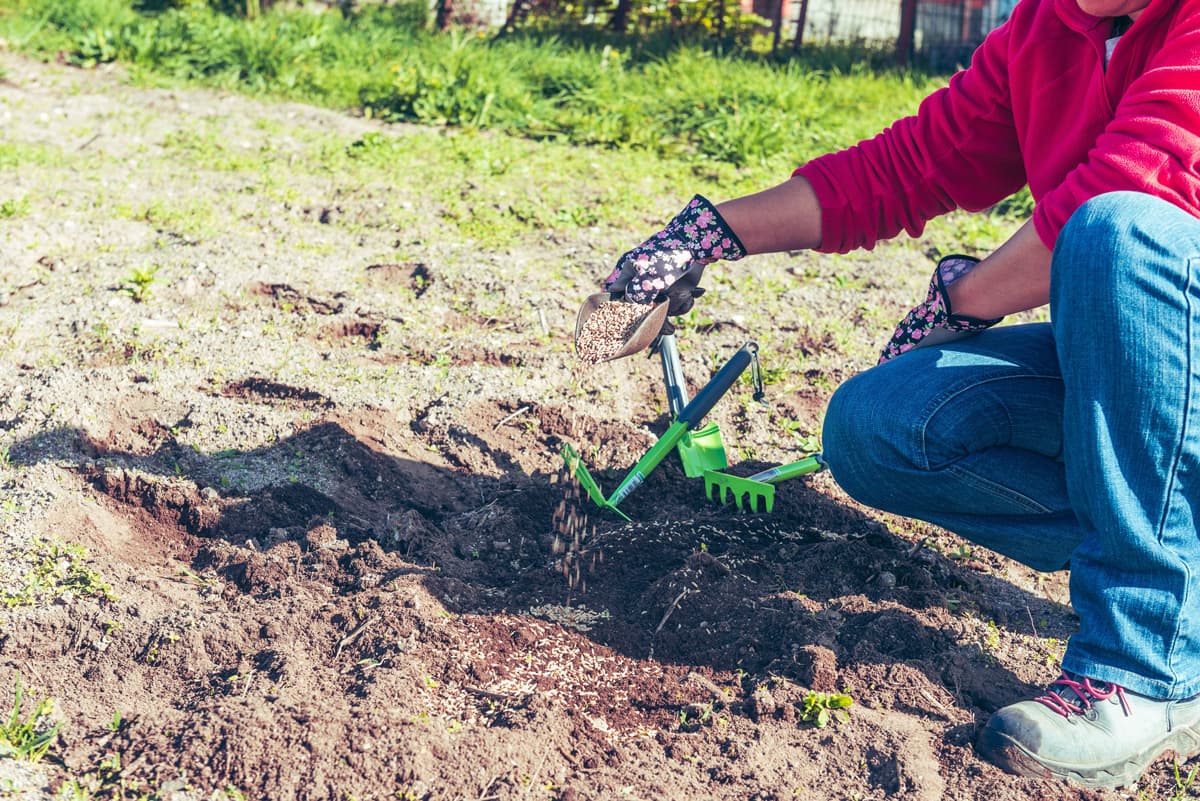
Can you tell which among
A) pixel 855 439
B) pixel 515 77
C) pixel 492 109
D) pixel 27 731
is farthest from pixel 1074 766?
pixel 515 77

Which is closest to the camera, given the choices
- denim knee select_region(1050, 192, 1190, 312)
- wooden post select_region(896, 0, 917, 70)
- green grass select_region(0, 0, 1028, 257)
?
denim knee select_region(1050, 192, 1190, 312)

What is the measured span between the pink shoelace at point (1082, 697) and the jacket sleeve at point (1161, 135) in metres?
0.70

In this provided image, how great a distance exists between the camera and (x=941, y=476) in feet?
6.66

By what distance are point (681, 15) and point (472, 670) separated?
5602 millimetres

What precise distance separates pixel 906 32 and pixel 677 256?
522 centimetres

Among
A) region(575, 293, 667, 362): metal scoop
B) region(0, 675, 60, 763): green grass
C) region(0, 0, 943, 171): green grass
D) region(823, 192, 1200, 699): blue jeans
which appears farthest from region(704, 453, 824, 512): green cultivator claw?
region(0, 0, 943, 171): green grass

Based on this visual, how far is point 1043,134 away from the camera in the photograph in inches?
80.0

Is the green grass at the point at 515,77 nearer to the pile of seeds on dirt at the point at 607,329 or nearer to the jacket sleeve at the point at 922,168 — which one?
the jacket sleeve at the point at 922,168

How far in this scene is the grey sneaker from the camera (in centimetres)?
172

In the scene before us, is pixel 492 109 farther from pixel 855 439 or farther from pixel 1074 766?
pixel 1074 766

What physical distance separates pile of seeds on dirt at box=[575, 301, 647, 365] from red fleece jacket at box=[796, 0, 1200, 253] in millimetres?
424

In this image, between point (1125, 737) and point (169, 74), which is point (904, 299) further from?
point (169, 74)

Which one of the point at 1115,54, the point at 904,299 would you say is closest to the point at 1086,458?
the point at 1115,54

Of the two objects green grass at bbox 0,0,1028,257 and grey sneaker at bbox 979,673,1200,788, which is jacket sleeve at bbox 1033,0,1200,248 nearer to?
grey sneaker at bbox 979,673,1200,788
